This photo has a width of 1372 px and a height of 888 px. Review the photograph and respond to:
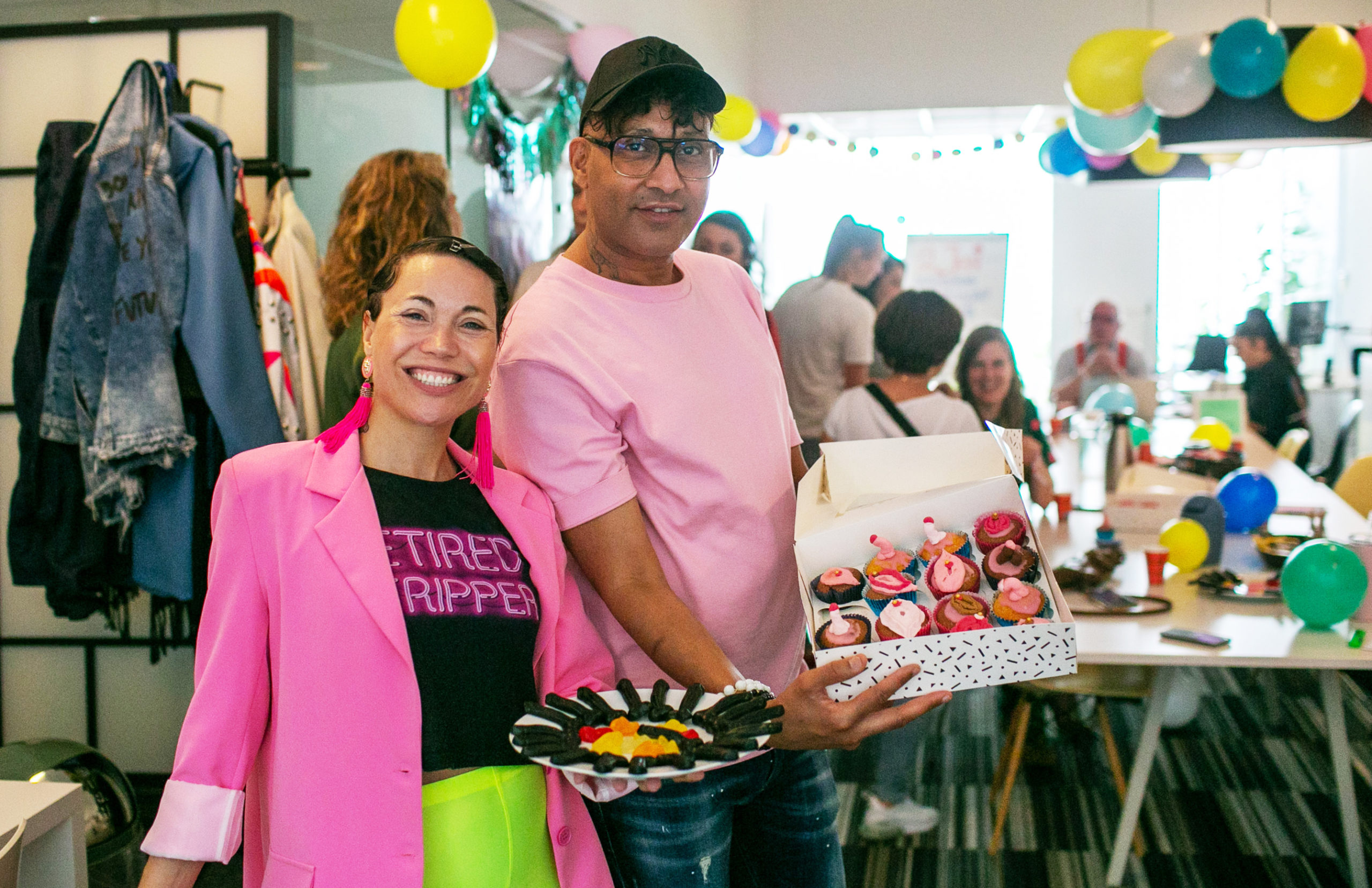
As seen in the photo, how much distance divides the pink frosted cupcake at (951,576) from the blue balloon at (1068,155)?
24.3 feet

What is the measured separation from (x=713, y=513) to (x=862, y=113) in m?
8.30

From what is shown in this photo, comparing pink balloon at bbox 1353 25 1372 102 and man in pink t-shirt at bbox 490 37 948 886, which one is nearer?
man in pink t-shirt at bbox 490 37 948 886

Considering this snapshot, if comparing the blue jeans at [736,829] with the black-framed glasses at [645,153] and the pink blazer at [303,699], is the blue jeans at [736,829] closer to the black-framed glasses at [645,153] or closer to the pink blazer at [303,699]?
the pink blazer at [303,699]

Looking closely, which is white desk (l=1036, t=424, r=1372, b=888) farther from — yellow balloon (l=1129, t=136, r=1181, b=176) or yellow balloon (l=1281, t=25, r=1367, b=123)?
yellow balloon (l=1129, t=136, r=1181, b=176)

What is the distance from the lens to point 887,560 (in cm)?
146

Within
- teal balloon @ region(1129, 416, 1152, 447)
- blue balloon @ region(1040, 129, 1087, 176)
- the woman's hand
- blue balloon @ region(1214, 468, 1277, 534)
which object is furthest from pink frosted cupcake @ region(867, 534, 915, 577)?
blue balloon @ region(1040, 129, 1087, 176)

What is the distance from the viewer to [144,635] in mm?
3479

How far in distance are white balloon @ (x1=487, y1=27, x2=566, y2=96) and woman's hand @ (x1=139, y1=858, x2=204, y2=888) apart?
4125 mm

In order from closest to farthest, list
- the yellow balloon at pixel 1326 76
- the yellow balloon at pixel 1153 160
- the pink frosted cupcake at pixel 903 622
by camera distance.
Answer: the pink frosted cupcake at pixel 903 622, the yellow balloon at pixel 1326 76, the yellow balloon at pixel 1153 160

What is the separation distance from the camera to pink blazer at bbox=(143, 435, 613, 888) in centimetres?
124

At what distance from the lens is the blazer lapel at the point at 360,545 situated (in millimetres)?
1258

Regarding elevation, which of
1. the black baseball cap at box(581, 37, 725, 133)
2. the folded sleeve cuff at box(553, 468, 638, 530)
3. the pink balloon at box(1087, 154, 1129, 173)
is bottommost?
the folded sleeve cuff at box(553, 468, 638, 530)

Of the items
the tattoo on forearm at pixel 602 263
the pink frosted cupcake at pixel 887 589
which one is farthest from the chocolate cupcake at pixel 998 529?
the tattoo on forearm at pixel 602 263

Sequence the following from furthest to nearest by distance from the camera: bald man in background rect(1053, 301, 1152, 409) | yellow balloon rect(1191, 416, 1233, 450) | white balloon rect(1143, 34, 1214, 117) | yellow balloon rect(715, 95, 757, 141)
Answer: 1. yellow balloon rect(715, 95, 757, 141)
2. bald man in background rect(1053, 301, 1152, 409)
3. yellow balloon rect(1191, 416, 1233, 450)
4. white balloon rect(1143, 34, 1214, 117)
